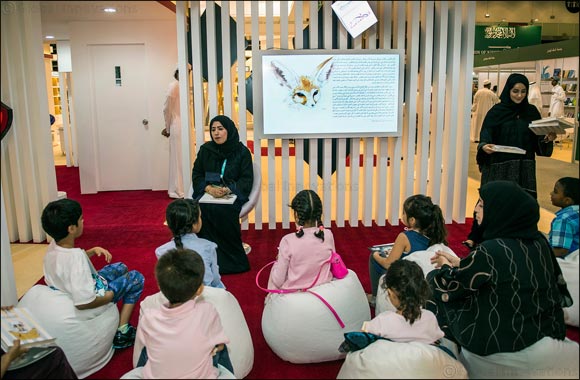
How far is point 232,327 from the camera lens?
287cm

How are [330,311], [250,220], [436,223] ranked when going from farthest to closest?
[250,220], [436,223], [330,311]

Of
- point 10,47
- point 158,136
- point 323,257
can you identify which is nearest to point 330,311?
point 323,257

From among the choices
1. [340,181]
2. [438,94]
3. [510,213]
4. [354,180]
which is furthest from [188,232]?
[438,94]

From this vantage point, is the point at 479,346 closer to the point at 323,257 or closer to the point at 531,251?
the point at 531,251

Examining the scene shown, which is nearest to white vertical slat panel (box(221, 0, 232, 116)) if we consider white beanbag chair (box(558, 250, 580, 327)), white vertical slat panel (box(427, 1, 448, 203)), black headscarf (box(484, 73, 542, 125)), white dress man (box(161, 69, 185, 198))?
white dress man (box(161, 69, 185, 198))

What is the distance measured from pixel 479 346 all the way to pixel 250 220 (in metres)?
4.08

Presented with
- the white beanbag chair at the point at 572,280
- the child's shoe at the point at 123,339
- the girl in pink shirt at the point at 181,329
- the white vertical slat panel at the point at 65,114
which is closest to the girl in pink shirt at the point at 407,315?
the girl in pink shirt at the point at 181,329

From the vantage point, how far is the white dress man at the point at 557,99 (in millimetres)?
6219

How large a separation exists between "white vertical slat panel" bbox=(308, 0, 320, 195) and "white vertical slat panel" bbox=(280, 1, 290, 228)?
0.80 ft

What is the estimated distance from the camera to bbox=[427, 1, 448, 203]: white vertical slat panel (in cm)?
564

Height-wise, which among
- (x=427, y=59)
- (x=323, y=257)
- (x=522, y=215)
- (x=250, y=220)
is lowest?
(x=250, y=220)

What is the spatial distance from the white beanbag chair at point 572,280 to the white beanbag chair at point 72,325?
8.83 ft

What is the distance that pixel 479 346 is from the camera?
258 cm

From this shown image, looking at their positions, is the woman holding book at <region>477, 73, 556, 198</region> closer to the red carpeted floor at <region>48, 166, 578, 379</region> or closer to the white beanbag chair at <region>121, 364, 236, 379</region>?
the red carpeted floor at <region>48, 166, 578, 379</region>
